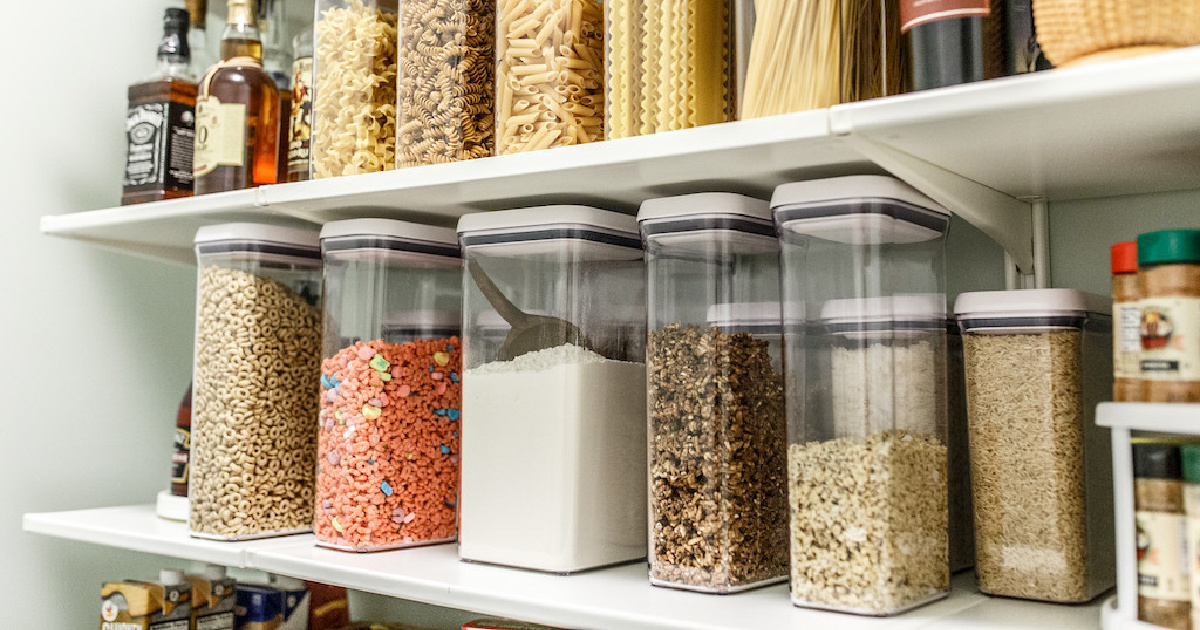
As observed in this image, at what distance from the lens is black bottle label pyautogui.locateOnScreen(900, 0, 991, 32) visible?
2.76ft

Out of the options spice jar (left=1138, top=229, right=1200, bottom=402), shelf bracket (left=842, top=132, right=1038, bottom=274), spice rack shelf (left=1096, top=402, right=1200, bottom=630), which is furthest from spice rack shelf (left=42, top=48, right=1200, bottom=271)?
spice rack shelf (left=1096, top=402, right=1200, bottom=630)

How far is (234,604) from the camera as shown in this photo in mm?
1539

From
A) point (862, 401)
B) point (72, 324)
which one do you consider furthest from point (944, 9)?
point (72, 324)

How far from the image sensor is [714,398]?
39.8 inches

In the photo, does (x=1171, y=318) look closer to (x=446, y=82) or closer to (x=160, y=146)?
(x=446, y=82)

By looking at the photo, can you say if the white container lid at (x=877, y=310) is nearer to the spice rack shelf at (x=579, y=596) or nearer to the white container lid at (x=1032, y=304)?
the white container lid at (x=1032, y=304)

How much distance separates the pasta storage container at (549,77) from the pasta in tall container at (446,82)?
6 cm

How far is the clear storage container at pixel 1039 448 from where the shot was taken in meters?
0.95

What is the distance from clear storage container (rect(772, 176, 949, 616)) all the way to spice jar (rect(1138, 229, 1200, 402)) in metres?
0.22

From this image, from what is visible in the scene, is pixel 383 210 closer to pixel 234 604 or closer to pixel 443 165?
pixel 443 165

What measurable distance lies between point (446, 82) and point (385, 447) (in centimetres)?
46

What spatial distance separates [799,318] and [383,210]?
605 mm

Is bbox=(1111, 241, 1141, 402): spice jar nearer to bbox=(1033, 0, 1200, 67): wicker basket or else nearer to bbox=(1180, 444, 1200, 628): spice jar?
bbox=(1180, 444, 1200, 628): spice jar

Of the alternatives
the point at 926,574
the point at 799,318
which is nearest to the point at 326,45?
the point at 799,318
